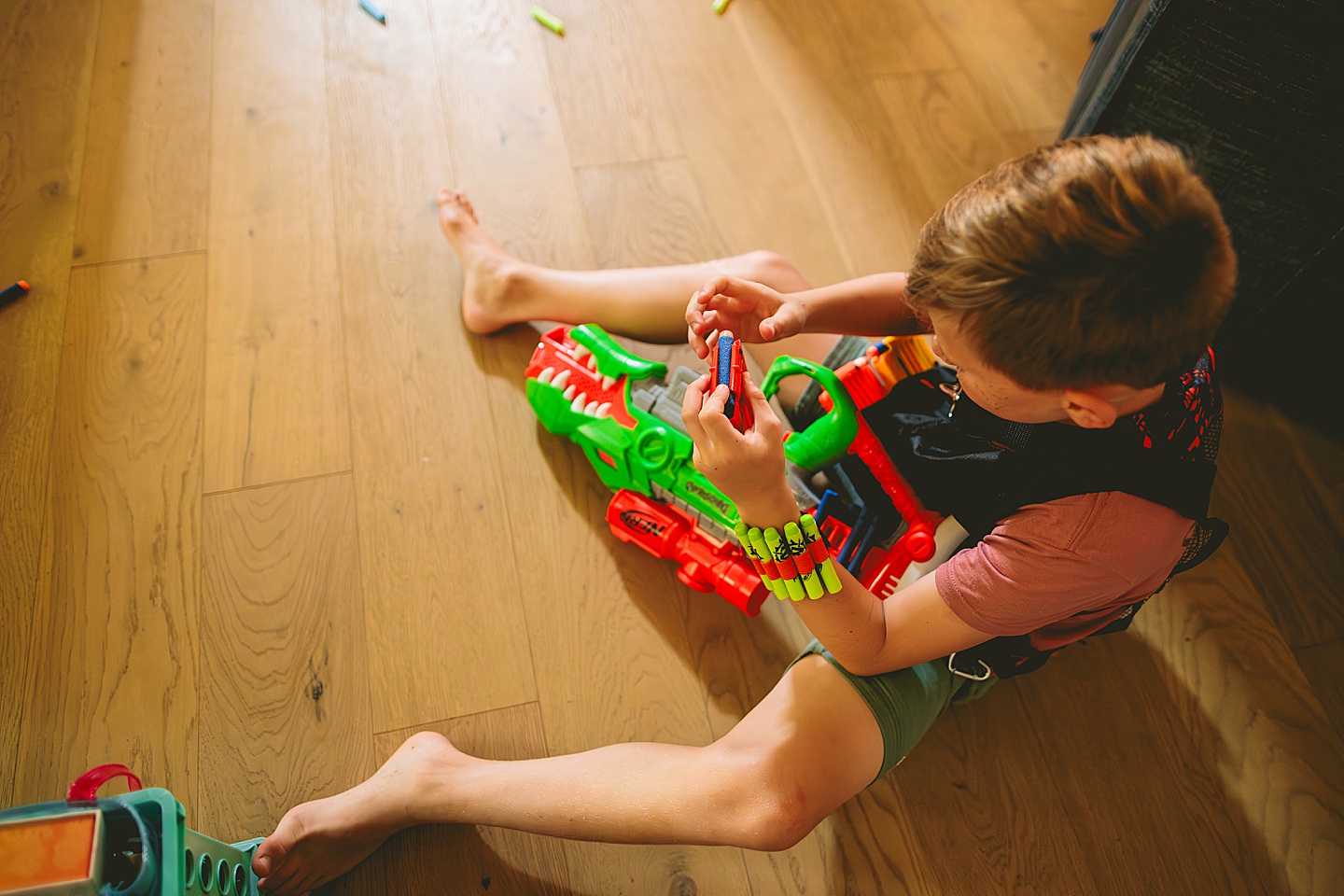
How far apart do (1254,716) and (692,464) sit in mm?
742

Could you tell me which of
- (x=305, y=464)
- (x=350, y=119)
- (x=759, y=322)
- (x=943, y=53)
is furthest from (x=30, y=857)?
(x=943, y=53)

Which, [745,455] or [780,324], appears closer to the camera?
[745,455]

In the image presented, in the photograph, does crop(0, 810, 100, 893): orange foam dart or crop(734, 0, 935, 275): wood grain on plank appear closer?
crop(0, 810, 100, 893): orange foam dart

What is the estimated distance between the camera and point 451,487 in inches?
42.9

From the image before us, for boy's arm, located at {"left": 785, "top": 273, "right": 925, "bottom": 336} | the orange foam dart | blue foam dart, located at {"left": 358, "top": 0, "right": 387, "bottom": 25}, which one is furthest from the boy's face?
blue foam dart, located at {"left": 358, "top": 0, "right": 387, "bottom": 25}

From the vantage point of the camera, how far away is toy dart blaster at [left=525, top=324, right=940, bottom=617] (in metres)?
0.90

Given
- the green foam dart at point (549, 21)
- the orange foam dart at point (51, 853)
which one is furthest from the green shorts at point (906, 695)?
the green foam dart at point (549, 21)

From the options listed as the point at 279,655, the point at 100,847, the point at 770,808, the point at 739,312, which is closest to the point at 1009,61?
the point at 739,312

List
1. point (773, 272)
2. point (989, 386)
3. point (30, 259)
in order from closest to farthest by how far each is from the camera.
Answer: point (989, 386)
point (773, 272)
point (30, 259)

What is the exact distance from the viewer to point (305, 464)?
108cm

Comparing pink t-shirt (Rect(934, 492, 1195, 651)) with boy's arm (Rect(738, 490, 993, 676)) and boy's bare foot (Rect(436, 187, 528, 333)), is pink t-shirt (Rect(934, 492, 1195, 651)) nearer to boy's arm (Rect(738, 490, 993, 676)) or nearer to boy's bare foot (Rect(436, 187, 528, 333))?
boy's arm (Rect(738, 490, 993, 676))

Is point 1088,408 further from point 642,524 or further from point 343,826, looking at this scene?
point 343,826

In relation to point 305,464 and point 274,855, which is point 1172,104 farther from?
point 274,855

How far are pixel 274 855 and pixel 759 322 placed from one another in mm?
728
